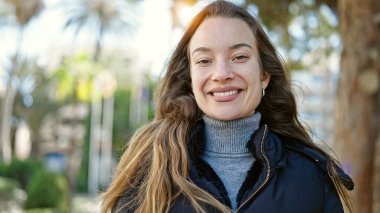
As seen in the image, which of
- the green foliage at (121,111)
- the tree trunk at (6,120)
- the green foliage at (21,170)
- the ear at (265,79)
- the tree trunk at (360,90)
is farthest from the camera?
the green foliage at (121,111)

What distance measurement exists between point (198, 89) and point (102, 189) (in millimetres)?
689

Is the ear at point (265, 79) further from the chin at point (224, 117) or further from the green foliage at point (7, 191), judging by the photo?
the green foliage at point (7, 191)

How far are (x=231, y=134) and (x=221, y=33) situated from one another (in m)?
0.41

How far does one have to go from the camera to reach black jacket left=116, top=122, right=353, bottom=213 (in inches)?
93.4

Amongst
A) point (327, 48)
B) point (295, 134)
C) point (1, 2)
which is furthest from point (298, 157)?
point (1, 2)

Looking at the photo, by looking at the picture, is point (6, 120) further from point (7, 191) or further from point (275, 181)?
point (275, 181)

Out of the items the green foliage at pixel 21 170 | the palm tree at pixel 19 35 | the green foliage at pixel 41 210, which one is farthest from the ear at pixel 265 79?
the green foliage at pixel 21 170

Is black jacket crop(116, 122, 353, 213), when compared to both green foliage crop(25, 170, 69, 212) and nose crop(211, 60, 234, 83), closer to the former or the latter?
nose crop(211, 60, 234, 83)

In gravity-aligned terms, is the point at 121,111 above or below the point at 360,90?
below

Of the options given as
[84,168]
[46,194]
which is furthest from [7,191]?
[84,168]

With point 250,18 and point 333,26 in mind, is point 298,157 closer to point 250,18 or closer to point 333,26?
point 250,18

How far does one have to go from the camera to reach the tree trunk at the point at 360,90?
6262 millimetres

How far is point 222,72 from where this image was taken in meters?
2.51

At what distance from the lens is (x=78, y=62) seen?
39.3 meters
